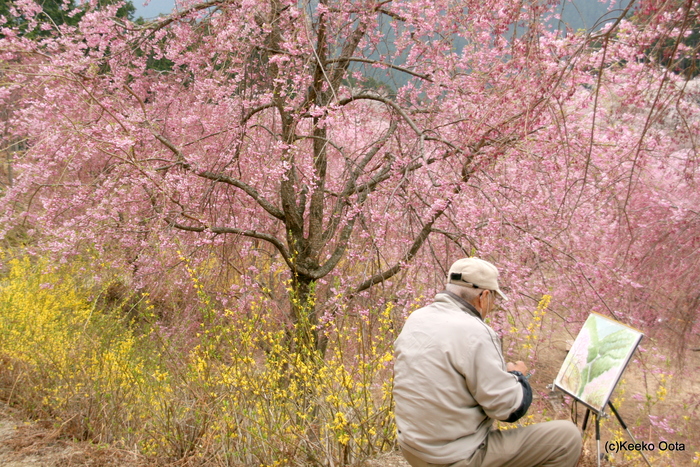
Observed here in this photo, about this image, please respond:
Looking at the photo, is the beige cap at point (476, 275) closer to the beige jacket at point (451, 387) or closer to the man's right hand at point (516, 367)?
the beige jacket at point (451, 387)

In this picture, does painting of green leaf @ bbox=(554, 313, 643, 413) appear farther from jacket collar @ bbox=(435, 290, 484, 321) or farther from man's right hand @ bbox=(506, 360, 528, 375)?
jacket collar @ bbox=(435, 290, 484, 321)

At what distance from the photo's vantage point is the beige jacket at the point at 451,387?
1809 mm

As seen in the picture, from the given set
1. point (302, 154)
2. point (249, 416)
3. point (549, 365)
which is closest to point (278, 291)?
point (302, 154)

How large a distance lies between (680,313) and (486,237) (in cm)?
314

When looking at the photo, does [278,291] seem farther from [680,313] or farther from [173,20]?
[680,313]

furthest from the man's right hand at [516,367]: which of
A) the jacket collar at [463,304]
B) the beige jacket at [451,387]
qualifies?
the jacket collar at [463,304]

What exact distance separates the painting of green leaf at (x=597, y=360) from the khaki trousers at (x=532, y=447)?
1.72 feet

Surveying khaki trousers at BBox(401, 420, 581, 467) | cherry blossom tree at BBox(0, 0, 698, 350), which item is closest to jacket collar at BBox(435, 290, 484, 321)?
khaki trousers at BBox(401, 420, 581, 467)

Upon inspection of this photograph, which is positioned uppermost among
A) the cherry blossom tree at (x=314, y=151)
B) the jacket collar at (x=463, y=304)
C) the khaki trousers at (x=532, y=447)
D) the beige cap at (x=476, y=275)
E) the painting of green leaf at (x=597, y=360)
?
the cherry blossom tree at (x=314, y=151)

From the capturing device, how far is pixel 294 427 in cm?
263

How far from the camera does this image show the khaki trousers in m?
1.94

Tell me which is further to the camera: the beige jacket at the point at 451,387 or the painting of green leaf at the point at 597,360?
the painting of green leaf at the point at 597,360

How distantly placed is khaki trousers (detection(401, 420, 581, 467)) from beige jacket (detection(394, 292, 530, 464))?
0.07m

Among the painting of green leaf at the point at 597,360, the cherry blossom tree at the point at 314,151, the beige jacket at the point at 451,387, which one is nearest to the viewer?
the beige jacket at the point at 451,387
